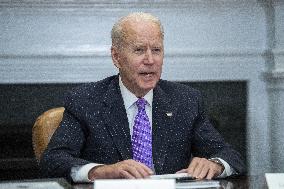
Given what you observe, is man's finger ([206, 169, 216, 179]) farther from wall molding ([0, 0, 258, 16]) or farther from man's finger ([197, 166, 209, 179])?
wall molding ([0, 0, 258, 16])

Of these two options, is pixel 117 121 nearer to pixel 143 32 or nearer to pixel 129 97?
pixel 129 97

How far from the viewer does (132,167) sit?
2.04 m

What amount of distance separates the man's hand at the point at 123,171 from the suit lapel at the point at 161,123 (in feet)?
1.17

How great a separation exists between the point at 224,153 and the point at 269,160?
1.79 m

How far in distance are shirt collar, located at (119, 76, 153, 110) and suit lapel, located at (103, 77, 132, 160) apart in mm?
22

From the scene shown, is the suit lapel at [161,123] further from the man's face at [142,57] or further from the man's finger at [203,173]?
the man's finger at [203,173]

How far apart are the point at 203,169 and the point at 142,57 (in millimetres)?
613

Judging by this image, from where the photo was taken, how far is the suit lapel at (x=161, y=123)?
2466mm

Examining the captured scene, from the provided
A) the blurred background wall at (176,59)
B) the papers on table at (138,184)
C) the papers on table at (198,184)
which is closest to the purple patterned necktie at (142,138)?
the papers on table at (198,184)

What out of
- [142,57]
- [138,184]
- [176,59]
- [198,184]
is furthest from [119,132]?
[176,59]

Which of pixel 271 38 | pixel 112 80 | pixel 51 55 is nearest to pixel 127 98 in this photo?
pixel 112 80

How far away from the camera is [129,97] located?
2.61m

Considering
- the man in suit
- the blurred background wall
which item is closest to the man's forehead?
the man in suit

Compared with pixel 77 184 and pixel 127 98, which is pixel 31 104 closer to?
pixel 127 98
